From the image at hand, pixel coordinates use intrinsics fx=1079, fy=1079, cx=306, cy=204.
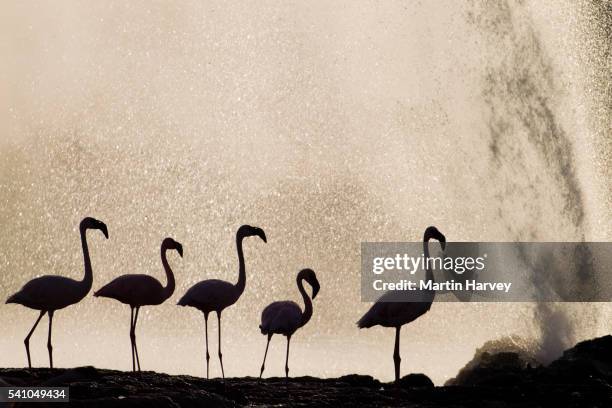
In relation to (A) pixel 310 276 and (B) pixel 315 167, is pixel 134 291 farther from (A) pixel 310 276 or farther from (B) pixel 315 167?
(B) pixel 315 167

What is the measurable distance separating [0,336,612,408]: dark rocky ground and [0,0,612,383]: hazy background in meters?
10.1

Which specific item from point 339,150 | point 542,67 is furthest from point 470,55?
point 339,150

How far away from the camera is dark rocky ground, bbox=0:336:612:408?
15.3m

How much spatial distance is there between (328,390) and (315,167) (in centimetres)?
1814

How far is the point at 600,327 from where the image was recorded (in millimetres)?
31969

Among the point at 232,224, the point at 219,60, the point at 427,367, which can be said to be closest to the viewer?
the point at 427,367

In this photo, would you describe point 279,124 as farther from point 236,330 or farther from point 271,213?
point 236,330

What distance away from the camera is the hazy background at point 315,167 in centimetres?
3319

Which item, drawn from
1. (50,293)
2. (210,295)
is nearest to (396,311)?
(210,295)

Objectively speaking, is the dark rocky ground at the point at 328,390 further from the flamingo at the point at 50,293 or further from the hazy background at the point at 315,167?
the hazy background at the point at 315,167

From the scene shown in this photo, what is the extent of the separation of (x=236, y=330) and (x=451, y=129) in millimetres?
9747

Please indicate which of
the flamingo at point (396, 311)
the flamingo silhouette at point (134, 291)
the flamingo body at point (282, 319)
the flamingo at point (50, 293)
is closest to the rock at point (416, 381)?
the flamingo at point (396, 311)

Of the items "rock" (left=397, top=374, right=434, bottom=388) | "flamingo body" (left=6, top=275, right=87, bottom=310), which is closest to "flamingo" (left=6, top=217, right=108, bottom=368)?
"flamingo body" (left=6, top=275, right=87, bottom=310)

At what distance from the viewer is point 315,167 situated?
36312 mm
